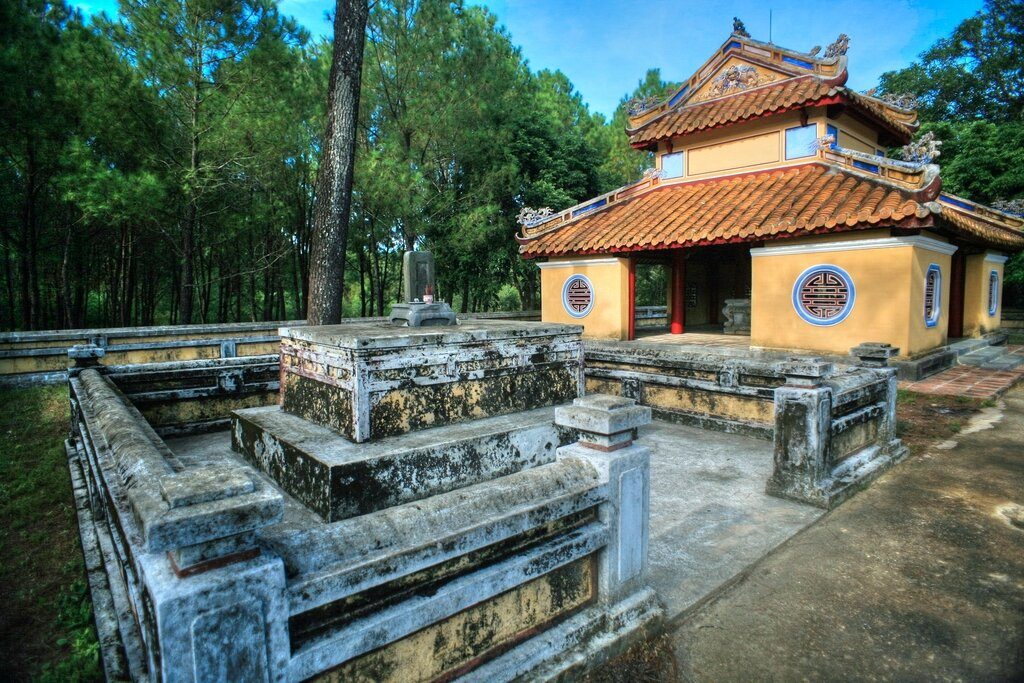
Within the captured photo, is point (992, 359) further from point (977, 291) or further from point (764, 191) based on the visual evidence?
point (764, 191)

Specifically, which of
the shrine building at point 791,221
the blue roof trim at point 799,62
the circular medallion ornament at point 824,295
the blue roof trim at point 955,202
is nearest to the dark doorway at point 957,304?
the shrine building at point 791,221

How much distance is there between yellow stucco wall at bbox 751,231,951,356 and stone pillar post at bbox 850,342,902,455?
4058 millimetres

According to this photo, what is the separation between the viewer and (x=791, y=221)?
9.28 metres

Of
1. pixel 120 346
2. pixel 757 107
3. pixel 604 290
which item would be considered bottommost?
pixel 120 346

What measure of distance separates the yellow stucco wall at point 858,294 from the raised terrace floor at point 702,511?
4542 mm

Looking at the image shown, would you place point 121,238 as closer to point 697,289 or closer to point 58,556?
point 58,556

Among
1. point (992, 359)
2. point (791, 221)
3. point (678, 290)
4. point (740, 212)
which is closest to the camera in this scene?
point (791, 221)

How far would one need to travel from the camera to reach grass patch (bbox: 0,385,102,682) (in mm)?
2756

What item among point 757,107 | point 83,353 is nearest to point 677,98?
point 757,107

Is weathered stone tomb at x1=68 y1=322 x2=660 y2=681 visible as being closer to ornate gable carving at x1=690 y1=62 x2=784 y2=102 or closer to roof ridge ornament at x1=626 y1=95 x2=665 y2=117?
ornate gable carving at x1=690 y1=62 x2=784 y2=102

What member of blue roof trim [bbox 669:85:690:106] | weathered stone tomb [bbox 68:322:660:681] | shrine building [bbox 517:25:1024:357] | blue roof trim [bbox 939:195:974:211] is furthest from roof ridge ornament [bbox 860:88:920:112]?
weathered stone tomb [bbox 68:322:660:681]

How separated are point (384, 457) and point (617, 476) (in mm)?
1768

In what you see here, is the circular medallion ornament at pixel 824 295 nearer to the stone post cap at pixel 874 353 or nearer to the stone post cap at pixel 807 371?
the stone post cap at pixel 874 353

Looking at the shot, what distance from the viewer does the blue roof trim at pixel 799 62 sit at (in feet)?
36.8
